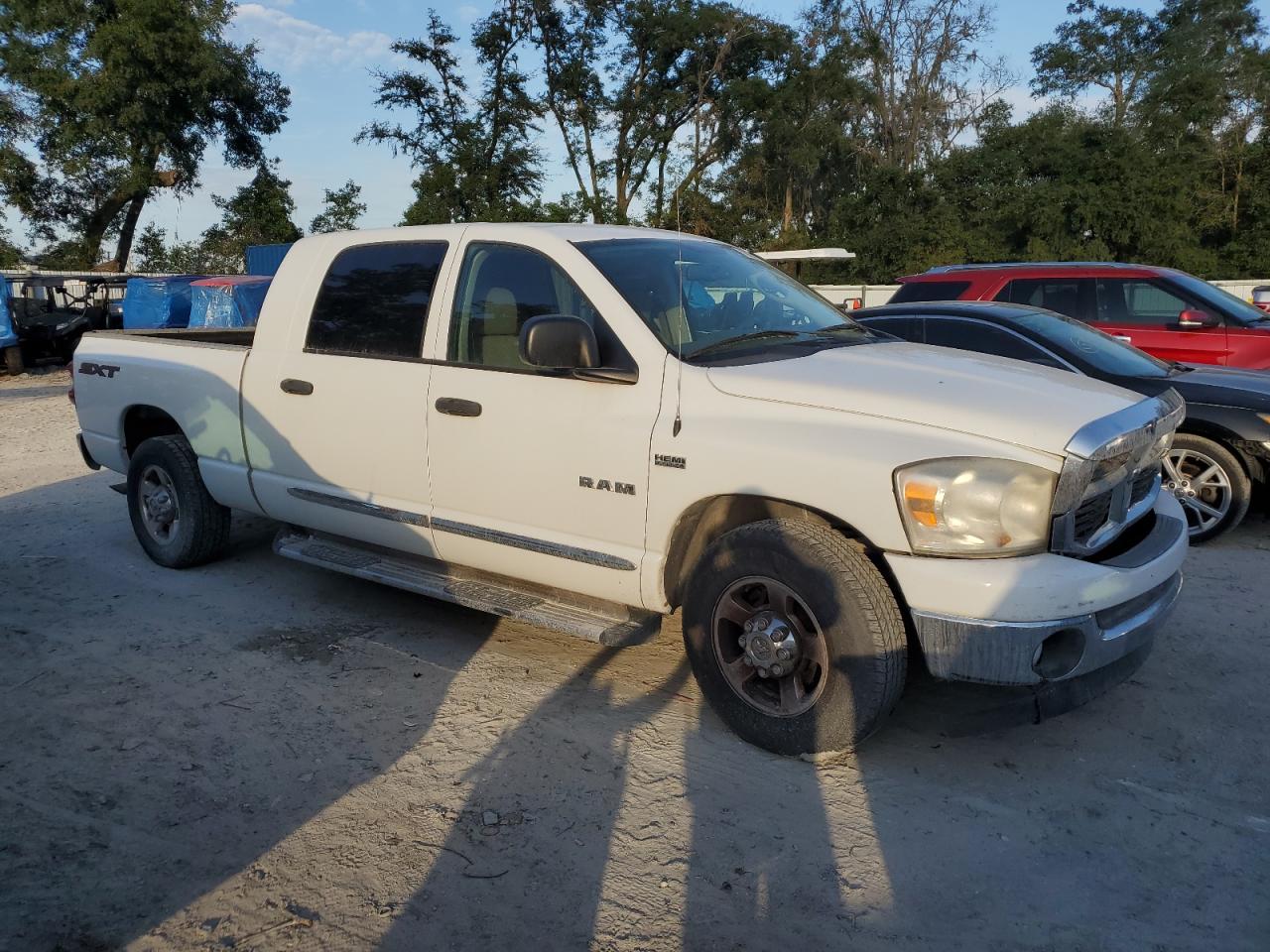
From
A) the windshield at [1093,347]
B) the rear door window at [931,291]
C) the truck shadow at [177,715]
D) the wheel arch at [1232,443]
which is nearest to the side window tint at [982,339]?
the windshield at [1093,347]

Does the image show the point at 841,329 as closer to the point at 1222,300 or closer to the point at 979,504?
the point at 979,504

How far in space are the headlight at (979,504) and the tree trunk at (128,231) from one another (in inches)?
1471

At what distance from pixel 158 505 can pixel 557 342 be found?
3.60m

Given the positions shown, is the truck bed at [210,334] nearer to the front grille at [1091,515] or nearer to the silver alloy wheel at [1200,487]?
the front grille at [1091,515]

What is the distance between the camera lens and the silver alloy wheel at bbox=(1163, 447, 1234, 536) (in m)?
6.40

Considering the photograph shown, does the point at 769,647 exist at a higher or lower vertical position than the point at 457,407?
lower

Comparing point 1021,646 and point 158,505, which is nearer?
point 1021,646

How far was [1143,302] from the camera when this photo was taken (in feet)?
28.3

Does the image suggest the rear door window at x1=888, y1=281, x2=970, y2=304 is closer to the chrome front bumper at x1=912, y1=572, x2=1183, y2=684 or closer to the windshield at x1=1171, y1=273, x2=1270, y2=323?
the windshield at x1=1171, y1=273, x2=1270, y2=323

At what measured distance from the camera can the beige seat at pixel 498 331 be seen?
434 centimetres

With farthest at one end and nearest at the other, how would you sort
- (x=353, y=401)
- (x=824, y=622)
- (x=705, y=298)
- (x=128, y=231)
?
1. (x=128, y=231)
2. (x=353, y=401)
3. (x=705, y=298)
4. (x=824, y=622)

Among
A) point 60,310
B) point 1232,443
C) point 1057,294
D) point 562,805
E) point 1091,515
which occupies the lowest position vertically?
point 562,805

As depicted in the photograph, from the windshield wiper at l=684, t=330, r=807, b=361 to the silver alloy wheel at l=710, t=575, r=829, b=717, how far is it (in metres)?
0.91

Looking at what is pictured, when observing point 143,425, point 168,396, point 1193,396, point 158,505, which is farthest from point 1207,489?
point 143,425
